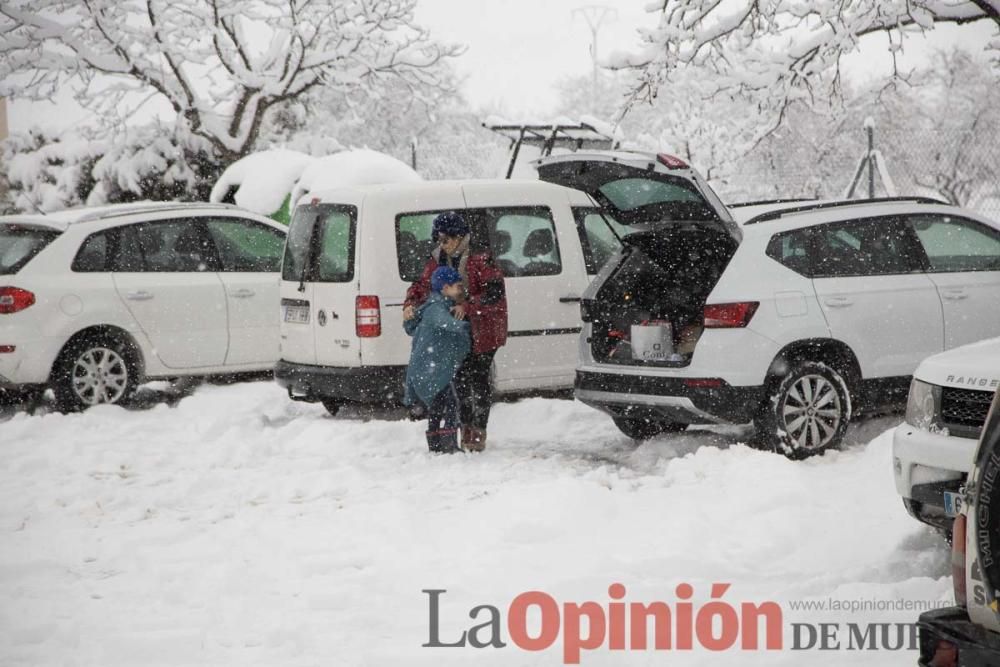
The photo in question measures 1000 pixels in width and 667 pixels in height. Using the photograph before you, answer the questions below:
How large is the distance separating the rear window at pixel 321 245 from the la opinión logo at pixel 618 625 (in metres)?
4.60

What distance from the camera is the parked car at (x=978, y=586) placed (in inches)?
121

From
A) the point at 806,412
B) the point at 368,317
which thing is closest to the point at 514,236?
the point at 368,317

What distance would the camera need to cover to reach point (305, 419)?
10.1 metres

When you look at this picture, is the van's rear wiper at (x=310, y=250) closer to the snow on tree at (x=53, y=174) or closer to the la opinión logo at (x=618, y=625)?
the la opinión logo at (x=618, y=625)

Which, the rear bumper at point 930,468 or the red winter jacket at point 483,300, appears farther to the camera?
the red winter jacket at point 483,300

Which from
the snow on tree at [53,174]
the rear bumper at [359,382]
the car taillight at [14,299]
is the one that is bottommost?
the rear bumper at [359,382]

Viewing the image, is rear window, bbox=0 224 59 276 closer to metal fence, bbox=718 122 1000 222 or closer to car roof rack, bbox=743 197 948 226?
car roof rack, bbox=743 197 948 226

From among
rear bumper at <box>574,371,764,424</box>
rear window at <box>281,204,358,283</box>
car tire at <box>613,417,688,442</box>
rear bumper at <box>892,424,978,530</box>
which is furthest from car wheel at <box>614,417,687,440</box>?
rear bumper at <box>892,424,978,530</box>

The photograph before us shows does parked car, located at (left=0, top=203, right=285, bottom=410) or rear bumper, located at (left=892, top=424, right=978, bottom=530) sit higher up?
parked car, located at (left=0, top=203, right=285, bottom=410)

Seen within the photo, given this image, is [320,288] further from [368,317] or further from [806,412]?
[806,412]

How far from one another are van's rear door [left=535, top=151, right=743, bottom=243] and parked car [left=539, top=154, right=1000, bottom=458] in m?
0.01

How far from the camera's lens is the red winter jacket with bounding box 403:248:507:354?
27.8 feet

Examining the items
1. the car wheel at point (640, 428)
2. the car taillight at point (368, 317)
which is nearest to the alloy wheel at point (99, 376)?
the car taillight at point (368, 317)

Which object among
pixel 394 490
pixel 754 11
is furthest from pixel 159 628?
pixel 754 11
